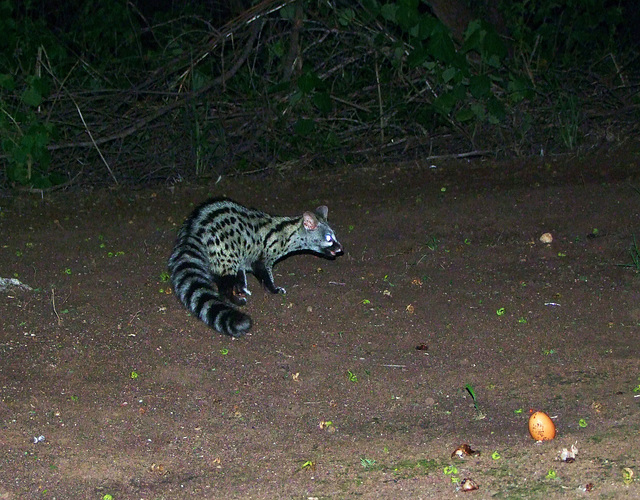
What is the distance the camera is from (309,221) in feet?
21.2

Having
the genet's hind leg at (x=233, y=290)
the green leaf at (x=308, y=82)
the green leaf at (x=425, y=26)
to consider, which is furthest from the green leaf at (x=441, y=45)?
the genet's hind leg at (x=233, y=290)

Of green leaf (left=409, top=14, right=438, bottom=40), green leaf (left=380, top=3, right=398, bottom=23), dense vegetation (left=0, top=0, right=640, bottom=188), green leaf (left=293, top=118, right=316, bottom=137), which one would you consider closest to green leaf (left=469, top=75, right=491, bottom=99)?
dense vegetation (left=0, top=0, right=640, bottom=188)

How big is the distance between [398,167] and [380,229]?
2.13 metres

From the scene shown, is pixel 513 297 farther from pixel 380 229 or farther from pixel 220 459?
pixel 220 459

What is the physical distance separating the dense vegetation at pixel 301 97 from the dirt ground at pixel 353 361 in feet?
5.37

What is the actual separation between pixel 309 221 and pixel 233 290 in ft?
2.67

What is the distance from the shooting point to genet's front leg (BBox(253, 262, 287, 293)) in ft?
20.0

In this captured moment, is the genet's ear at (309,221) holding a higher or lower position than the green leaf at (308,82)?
lower

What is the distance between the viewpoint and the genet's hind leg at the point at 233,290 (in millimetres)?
5914

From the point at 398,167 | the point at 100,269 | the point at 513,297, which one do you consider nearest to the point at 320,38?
the point at 398,167

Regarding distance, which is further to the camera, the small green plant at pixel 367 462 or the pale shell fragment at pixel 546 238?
the pale shell fragment at pixel 546 238

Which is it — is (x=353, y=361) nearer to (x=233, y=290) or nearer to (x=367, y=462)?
(x=367, y=462)

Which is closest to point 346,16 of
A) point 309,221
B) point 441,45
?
point 441,45

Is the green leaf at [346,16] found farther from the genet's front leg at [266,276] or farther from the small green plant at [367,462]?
the small green plant at [367,462]
